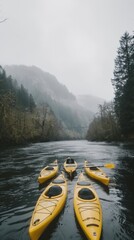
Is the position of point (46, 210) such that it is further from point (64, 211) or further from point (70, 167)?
point (70, 167)

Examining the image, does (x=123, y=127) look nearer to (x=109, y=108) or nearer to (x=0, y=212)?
(x=109, y=108)

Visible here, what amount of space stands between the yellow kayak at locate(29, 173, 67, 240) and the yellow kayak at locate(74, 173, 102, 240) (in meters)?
0.83

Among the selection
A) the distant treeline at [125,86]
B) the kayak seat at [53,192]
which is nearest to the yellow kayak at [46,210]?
the kayak seat at [53,192]

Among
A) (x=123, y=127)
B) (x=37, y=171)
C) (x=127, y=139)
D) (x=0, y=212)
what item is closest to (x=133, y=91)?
(x=123, y=127)

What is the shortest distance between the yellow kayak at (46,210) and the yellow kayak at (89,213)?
83cm

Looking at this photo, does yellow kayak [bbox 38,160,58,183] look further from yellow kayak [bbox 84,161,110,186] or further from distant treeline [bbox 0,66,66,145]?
distant treeline [bbox 0,66,66,145]

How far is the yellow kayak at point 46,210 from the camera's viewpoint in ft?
22.4

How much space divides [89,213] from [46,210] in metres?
1.77

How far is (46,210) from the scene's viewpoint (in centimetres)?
818

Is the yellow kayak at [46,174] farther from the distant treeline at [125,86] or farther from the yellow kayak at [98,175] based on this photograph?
the distant treeline at [125,86]

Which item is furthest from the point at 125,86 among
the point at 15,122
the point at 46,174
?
the point at 46,174

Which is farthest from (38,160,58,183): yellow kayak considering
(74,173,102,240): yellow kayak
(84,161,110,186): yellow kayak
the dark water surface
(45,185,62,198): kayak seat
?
(74,173,102,240): yellow kayak

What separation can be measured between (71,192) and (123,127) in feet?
114

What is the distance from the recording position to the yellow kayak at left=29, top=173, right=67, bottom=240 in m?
6.83
